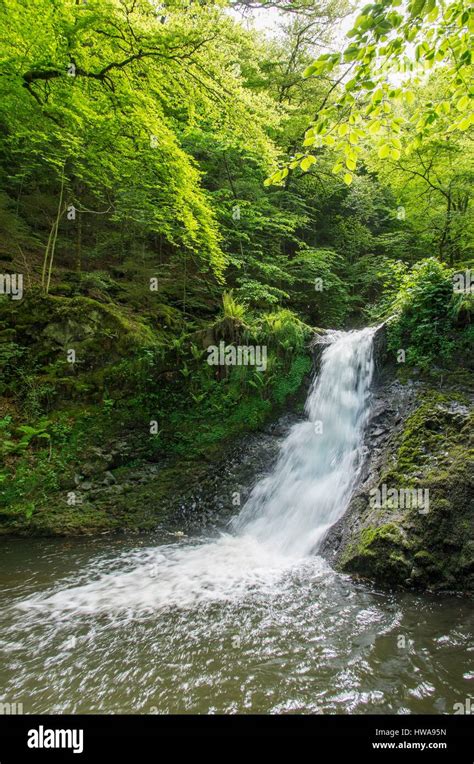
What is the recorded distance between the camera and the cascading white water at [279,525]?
4.12 m

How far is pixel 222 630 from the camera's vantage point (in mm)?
3391

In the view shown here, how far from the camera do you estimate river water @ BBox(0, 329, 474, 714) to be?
8.50 ft

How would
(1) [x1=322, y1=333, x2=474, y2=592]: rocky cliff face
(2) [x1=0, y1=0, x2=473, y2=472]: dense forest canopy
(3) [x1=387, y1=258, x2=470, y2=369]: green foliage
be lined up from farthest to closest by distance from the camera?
1. (3) [x1=387, y1=258, x2=470, y2=369]: green foliage
2. (1) [x1=322, y1=333, x2=474, y2=592]: rocky cliff face
3. (2) [x1=0, y1=0, x2=473, y2=472]: dense forest canopy

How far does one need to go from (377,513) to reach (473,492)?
108cm

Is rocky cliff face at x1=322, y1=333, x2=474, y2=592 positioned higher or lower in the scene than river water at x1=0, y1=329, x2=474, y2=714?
higher

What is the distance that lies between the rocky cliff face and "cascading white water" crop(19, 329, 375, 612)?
503 mm

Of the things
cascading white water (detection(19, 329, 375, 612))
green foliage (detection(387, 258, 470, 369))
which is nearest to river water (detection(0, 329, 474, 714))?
cascading white water (detection(19, 329, 375, 612))

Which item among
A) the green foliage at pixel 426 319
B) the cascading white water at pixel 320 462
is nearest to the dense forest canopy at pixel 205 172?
the green foliage at pixel 426 319

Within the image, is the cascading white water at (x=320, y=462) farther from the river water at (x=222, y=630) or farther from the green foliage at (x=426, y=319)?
the green foliage at (x=426, y=319)

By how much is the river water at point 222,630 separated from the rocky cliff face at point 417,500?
0.25 m

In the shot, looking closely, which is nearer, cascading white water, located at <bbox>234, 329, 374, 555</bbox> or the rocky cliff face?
the rocky cliff face

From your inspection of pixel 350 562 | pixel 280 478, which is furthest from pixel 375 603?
pixel 280 478

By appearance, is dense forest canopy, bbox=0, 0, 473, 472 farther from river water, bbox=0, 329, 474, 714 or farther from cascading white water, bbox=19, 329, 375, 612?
river water, bbox=0, 329, 474, 714

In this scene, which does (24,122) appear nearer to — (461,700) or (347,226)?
(461,700)
